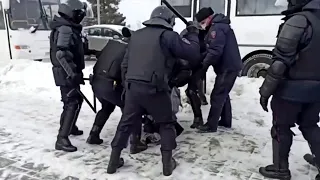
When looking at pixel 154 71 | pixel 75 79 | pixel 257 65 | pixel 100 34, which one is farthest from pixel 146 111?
pixel 100 34

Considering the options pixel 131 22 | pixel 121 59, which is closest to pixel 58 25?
pixel 121 59

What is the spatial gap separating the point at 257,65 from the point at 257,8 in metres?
1.43

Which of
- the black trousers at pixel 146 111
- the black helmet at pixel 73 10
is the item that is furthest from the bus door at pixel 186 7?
the black trousers at pixel 146 111

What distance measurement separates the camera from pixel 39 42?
36.3 feet

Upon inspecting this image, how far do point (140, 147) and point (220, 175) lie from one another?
45.8 inches

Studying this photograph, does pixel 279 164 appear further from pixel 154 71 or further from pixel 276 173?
pixel 154 71

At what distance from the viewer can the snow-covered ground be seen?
148 inches

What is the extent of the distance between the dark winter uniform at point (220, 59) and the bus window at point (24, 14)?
25.6 ft

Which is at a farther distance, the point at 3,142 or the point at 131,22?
the point at 131,22

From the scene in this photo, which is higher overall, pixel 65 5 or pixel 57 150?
A: pixel 65 5

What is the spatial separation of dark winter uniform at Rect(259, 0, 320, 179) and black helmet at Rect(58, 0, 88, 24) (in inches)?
94.4

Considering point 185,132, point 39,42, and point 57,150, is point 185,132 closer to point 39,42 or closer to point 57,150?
point 57,150

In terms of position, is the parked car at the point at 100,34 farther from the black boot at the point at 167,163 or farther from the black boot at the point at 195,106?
the black boot at the point at 167,163

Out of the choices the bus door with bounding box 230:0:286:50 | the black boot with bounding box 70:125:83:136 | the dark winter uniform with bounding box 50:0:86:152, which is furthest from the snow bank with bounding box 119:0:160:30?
the dark winter uniform with bounding box 50:0:86:152
